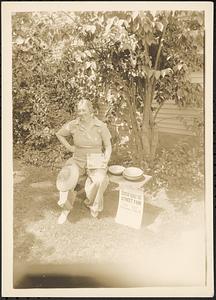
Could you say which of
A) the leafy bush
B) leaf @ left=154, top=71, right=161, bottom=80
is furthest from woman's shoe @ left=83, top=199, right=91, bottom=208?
leaf @ left=154, top=71, right=161, bottom=80

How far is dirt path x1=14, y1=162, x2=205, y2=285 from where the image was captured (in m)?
1.40

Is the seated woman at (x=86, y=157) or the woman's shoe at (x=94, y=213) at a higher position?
the seated woman at (x=86, y=157)

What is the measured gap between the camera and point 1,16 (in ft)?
4.62

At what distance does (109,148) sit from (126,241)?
333mm

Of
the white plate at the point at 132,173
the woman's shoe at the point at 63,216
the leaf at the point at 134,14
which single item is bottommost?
the woman's shoe at the point at 63,216

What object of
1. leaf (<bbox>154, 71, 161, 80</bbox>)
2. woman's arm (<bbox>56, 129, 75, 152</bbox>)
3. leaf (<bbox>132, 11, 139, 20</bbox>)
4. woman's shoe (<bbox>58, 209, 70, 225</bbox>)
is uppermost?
leaf (<bbox>132, 11, 139, 20</bbox>)

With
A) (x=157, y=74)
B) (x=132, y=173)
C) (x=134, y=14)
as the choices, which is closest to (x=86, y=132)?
(x=132, y=173)

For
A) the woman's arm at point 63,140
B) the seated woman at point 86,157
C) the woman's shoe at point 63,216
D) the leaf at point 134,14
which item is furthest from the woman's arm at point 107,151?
the leaf at point 134,14

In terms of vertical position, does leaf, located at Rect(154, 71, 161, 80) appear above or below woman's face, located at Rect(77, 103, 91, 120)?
above

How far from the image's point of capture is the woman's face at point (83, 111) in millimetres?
1398

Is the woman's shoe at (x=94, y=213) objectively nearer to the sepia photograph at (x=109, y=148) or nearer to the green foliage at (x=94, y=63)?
the sepia photograph at (x=109, y=148)

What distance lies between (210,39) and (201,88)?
0.57ft

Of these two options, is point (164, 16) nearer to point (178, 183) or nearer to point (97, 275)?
point (178, 183)

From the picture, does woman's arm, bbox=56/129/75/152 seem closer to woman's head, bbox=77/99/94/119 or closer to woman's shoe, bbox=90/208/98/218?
woman's head, bbox=77/99/94/119
